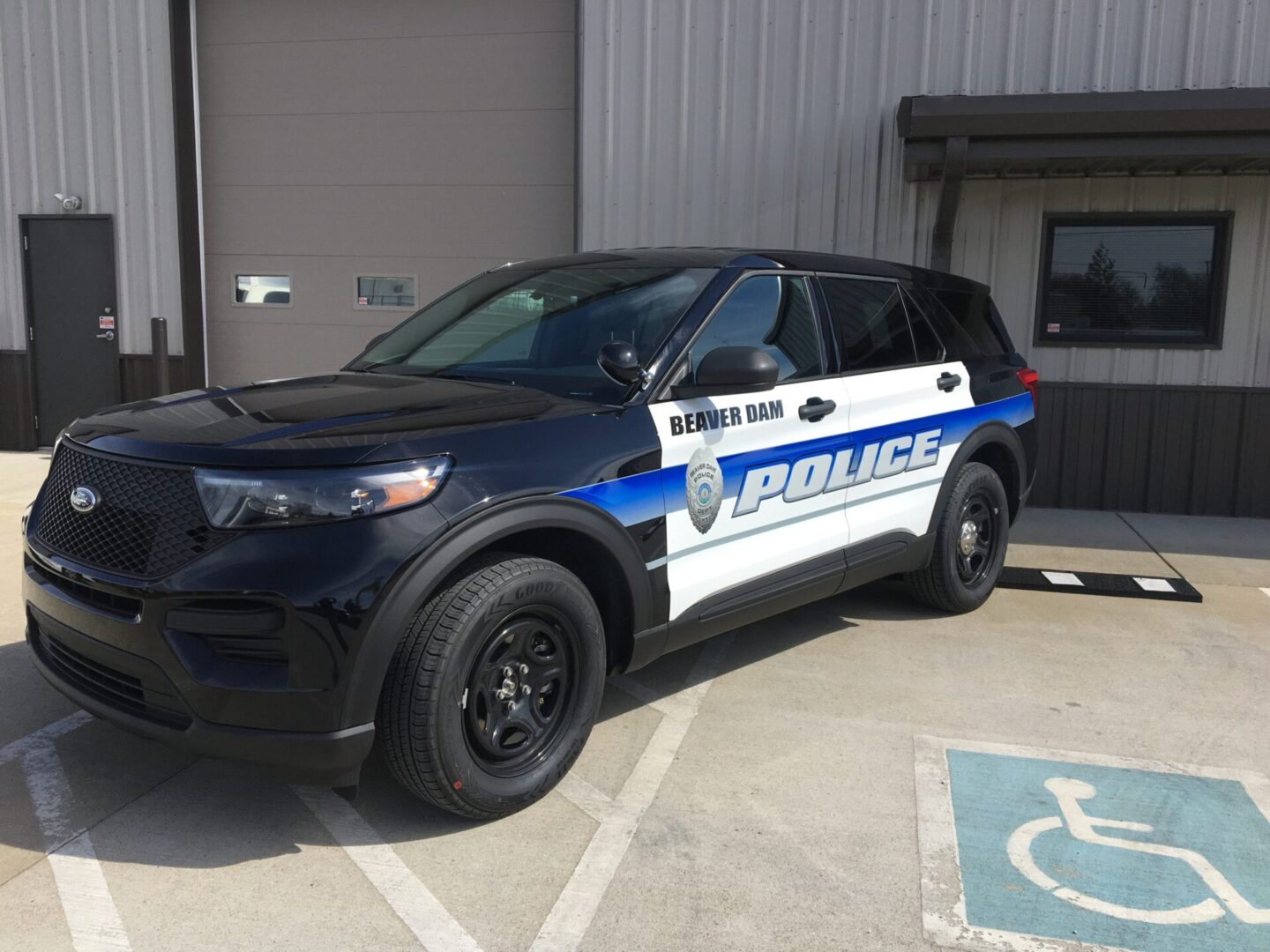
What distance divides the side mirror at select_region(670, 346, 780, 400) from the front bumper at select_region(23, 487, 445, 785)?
3.96ft

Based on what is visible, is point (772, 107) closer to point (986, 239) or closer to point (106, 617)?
point (986, 239)

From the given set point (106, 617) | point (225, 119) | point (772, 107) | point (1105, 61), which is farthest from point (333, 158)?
point (106, 617)

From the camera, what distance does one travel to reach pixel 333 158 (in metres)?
9.55

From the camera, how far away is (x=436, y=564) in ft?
9.30

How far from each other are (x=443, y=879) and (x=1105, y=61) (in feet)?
25.6

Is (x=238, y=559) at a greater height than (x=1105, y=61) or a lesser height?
lesser

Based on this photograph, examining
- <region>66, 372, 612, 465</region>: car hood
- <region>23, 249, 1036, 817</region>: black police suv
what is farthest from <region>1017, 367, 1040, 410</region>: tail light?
<region>66, 372, 612, 465</region>: car hood

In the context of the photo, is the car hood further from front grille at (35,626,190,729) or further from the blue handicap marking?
the blue handicap marking

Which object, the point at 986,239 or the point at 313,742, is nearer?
the point at 313,742

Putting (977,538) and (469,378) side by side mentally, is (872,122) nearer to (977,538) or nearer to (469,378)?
(977,538)

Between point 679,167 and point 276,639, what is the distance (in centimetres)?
682

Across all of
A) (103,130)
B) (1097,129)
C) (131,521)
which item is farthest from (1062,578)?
(103,130)

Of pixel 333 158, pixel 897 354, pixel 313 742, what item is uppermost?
pixel 333 158

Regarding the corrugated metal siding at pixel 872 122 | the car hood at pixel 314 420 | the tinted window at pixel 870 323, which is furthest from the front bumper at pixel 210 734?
the corrugated metal siding at pixel 872 122
